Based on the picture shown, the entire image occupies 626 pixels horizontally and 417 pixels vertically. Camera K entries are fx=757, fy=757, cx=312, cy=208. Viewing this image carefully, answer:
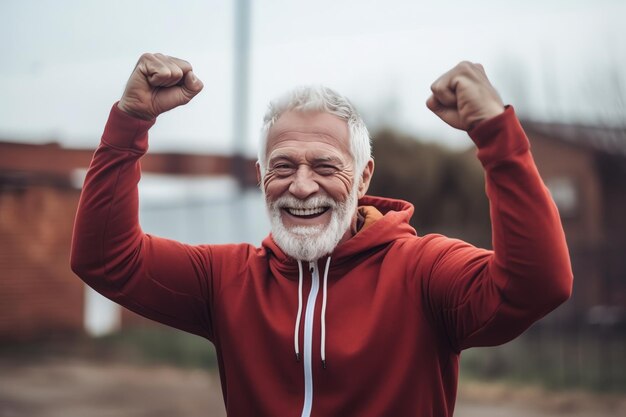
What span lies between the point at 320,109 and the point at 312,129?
73 mm

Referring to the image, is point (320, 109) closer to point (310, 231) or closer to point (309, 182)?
point (309, 182)

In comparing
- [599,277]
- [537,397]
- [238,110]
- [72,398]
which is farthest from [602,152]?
[72,398]

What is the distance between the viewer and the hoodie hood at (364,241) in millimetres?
2279

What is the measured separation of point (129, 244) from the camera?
229 cm

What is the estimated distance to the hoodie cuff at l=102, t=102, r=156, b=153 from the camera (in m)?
2.19

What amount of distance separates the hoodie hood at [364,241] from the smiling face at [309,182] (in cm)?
5

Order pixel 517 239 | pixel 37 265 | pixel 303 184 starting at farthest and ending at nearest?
1. pixel 37 265
2. pixel 303 184
3. pixel 517 239

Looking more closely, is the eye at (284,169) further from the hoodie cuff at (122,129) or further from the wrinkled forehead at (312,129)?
the hoodie cuff at (122,129)

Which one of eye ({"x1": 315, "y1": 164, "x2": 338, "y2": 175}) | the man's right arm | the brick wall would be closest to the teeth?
eye ({"x1": 315, "y1": 164, "x2": 338, "y2": 175})

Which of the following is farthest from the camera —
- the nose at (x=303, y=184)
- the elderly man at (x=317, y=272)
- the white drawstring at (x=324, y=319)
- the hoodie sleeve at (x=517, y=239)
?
the nose at (x=303, y=184)

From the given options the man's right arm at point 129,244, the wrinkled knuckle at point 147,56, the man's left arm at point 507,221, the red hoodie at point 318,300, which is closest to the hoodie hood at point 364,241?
the red hoodie at point 318,300

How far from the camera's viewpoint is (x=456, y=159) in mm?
12148

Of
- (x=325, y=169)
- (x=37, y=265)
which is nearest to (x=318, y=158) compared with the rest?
(x=325, y=169)

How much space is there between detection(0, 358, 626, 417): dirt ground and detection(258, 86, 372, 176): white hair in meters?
5.80
